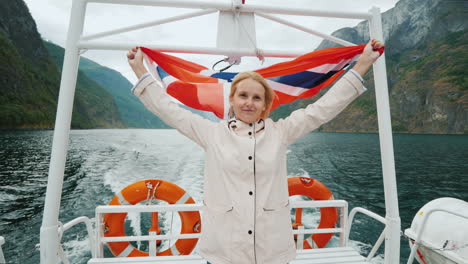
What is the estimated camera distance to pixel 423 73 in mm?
91375

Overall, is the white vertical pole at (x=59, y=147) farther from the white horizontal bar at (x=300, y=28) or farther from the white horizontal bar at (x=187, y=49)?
the white horizontal bar at (x=300, y=28)

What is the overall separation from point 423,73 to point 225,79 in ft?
371

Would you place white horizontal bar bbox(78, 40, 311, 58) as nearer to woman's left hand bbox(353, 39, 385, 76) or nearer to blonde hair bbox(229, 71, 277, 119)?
woman's left hand bbox(353, 39, 385, 76)

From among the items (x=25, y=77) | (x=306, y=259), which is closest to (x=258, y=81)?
(x=306, y=259)

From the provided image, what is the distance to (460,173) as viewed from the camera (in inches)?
757

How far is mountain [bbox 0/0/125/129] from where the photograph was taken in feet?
172

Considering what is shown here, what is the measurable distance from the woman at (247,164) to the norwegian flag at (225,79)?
86 cm

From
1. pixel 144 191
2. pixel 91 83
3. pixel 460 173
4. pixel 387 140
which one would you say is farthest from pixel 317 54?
pixel 91 83

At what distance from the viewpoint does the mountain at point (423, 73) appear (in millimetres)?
74812

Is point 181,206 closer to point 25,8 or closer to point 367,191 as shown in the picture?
point 367,191

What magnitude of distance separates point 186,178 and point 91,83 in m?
140

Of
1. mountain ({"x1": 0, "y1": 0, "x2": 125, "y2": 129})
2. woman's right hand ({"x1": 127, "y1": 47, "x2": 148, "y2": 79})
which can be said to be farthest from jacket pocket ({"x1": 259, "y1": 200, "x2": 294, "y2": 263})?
mountain ({"x1": 0, "y1": 0, "x2": 125, "y2": 129})

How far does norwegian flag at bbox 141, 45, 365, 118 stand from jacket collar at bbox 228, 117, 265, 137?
2.99 feet

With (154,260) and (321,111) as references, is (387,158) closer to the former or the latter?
(321,111)
